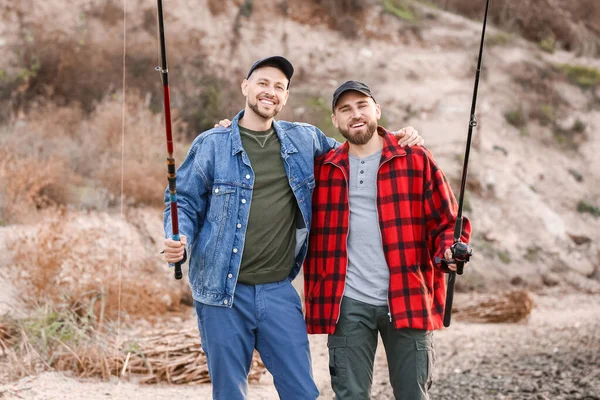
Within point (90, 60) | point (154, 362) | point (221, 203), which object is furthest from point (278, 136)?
point (90, 60)

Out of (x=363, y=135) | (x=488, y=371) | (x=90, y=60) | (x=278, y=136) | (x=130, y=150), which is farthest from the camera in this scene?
(x=90, y=60)

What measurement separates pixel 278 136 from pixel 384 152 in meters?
0.57

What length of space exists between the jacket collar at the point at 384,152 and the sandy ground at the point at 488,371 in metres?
2.46

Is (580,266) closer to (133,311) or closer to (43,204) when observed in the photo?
(133,311)

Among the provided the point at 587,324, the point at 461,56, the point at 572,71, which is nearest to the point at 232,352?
the point at 587,324

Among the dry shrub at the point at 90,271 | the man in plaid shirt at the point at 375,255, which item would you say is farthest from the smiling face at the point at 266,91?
the dry shrub at the point at 90,271

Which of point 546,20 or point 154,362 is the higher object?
point 546,20

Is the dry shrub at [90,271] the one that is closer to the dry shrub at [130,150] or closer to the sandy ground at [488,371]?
the dry shrub at [130,150]

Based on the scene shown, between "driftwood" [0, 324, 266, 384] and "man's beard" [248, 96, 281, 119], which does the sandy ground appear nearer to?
"driftwood" [0, 324, 266, 384]

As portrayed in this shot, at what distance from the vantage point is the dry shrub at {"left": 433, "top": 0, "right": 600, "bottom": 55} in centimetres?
1472

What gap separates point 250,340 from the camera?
3246mm

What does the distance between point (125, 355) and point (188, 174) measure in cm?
262

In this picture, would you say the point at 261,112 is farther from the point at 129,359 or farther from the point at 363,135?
the point at 129,359

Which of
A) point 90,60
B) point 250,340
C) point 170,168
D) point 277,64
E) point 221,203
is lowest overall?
point 250,340
